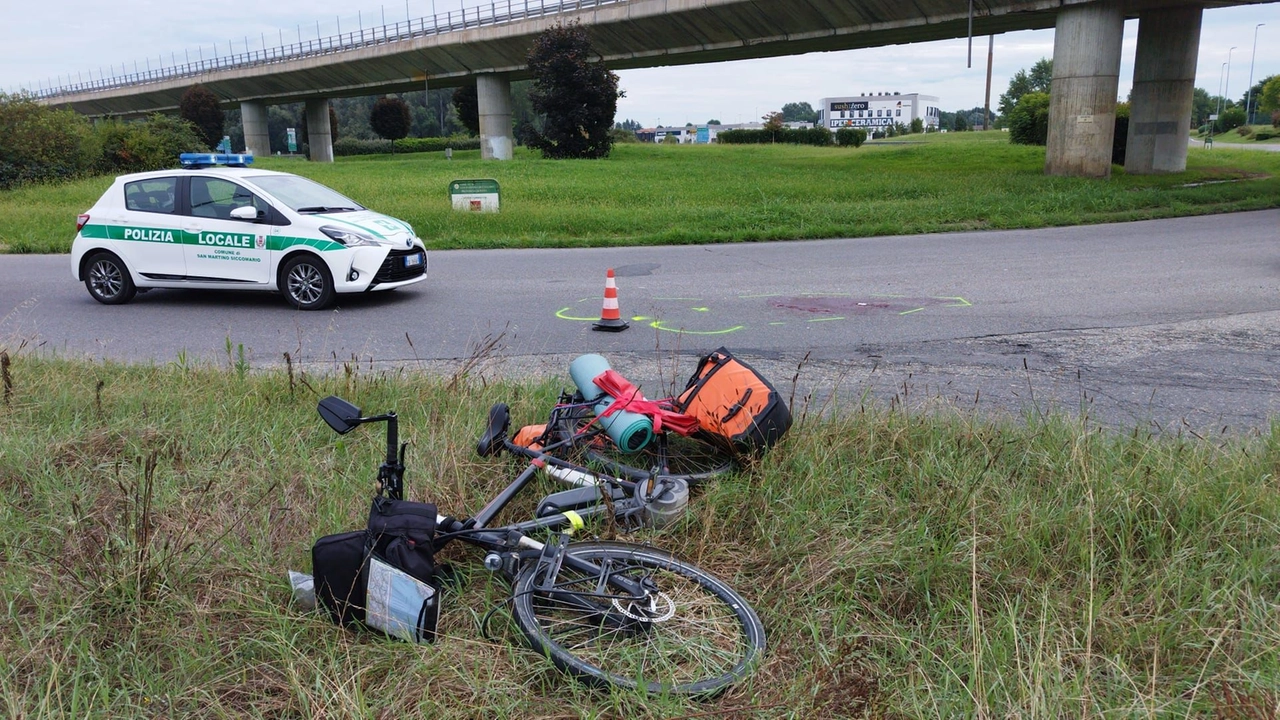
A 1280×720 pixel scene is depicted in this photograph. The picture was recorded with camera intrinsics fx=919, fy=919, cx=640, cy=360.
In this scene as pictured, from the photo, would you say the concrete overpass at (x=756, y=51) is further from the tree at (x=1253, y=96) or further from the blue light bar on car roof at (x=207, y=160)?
the tree at (x=1253, y=96)

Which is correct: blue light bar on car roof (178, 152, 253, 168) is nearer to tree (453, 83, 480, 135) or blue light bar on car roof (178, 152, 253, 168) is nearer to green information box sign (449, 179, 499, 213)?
green information box sign (449, 179, 499, 213)

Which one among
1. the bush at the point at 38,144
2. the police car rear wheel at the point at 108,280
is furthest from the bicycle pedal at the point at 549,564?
the bush at the point at 38,144

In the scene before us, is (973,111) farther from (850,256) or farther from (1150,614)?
(1150,614)

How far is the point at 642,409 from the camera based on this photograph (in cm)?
448

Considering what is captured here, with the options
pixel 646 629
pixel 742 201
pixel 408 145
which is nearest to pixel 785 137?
pixel 408 145

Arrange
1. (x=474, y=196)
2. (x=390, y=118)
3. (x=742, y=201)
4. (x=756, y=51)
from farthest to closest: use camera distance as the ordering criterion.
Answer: (x=390, y=118) < (x=756, y=51) < (x=742, y=201) < (x=474, y=196)

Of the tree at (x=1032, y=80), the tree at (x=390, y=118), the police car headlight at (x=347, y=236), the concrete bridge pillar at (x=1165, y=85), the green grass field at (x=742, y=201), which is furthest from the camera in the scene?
the tree at (x=1032, y=80)

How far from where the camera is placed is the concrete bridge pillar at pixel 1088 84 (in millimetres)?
26047

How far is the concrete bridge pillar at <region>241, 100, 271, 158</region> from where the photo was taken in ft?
234

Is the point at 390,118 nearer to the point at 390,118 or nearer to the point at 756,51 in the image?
the point at 390,118

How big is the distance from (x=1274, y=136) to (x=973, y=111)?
10650cm

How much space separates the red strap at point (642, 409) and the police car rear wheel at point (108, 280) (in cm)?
846

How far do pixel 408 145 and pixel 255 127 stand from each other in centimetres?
1173

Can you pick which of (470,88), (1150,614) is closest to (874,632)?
(1150,614)
